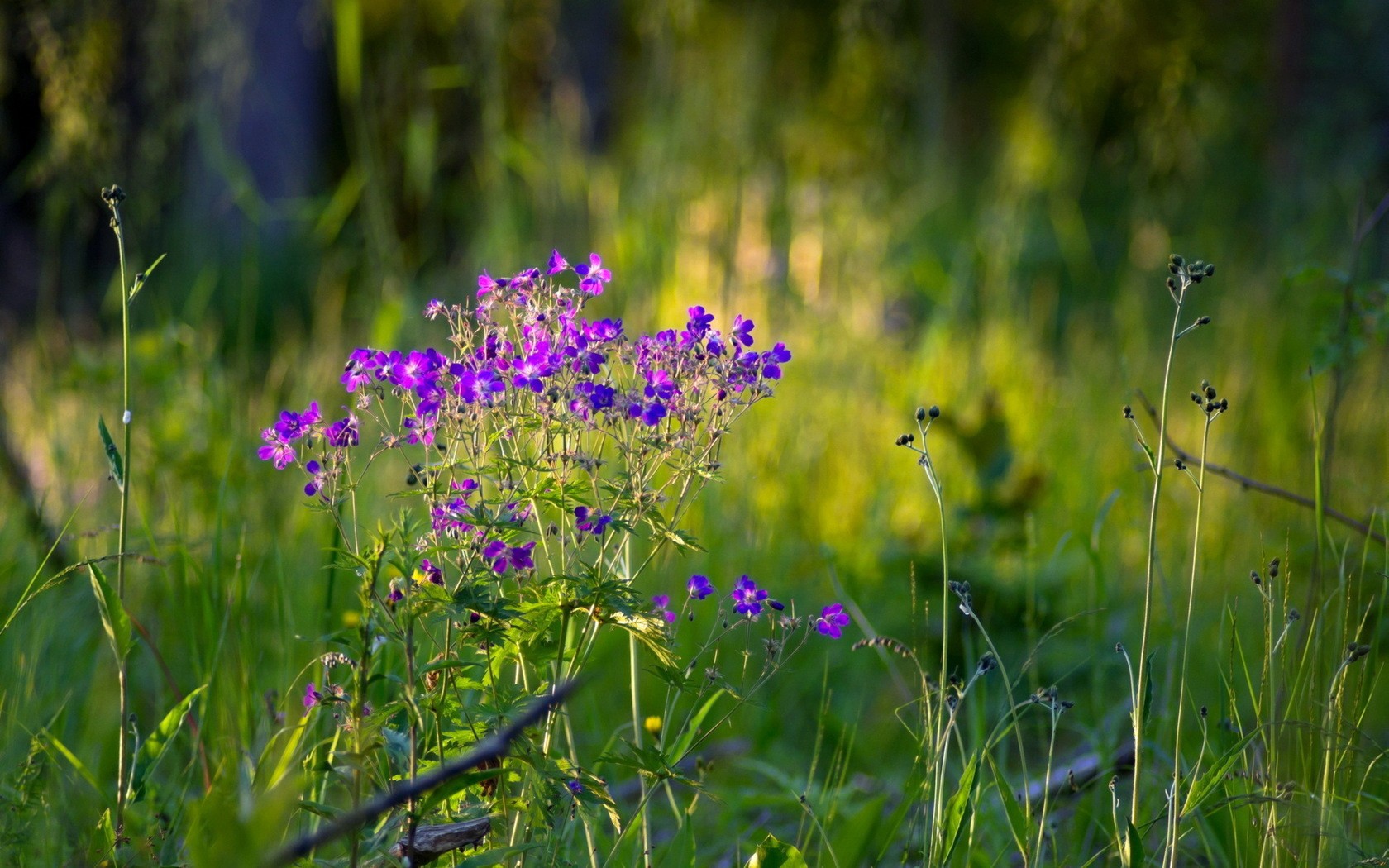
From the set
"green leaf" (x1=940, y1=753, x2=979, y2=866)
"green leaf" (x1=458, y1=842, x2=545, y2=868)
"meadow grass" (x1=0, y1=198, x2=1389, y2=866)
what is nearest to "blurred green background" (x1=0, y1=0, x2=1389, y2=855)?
"meadow grass" (x1=0, y1=198, x2=1389, y2=866)

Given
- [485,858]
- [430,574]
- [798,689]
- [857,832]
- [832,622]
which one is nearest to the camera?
[485,858]

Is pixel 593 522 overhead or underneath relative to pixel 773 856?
overhead

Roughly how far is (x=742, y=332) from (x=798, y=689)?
1418 millimetres

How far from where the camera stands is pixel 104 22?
2.76 meters

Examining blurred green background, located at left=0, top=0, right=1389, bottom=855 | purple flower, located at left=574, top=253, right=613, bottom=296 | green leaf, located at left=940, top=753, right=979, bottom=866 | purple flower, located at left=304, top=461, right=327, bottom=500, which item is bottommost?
green leaf, located at left=940, top=753, right=979, bottom=866

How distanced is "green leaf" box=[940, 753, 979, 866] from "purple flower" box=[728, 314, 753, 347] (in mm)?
538

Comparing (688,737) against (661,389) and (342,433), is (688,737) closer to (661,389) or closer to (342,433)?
(661,389)

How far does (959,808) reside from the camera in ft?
4.16

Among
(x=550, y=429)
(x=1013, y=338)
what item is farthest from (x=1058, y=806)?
(x=1013, y=338)

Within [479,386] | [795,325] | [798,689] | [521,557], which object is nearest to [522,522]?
[521,557]

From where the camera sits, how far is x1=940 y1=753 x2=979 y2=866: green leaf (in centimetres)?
125

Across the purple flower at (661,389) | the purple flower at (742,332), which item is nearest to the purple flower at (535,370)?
the purple flower at (661,389)

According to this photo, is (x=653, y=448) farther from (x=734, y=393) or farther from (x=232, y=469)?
(x=232, y=469)

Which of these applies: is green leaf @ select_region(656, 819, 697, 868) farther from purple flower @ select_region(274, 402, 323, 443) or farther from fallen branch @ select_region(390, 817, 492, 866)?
purple flower @ select_region(274, 402, 323, 443)
